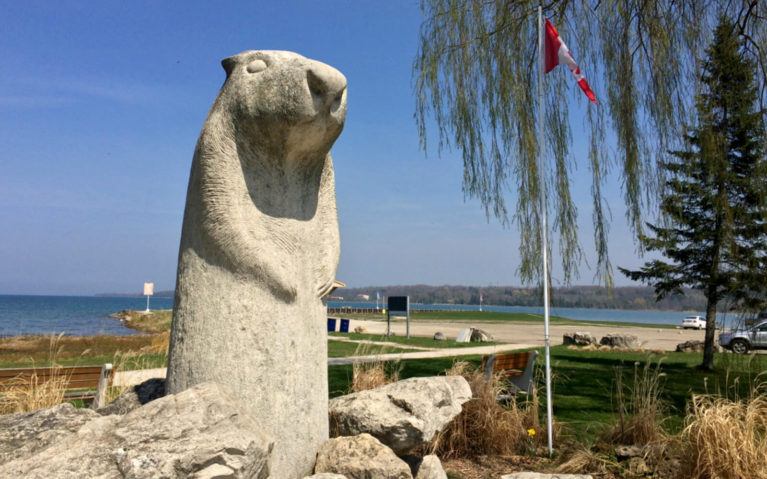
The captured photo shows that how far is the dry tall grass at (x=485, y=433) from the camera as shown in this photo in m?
5.47

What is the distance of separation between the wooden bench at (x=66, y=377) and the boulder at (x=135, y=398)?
213 centimetres

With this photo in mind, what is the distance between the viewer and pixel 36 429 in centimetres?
330

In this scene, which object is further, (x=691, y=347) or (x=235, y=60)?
(x=691, y=347)

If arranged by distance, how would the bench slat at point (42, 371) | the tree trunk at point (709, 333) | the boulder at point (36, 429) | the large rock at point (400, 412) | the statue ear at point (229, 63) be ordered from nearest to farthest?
the boulder at point (36, 429) < the statue ear at point (229, 63) < the large rock at point (400, 412) < the bench slat at point (42, 371) < the tree trunk at point (709, 333)

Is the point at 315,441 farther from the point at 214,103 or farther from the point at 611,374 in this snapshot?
the point at 611,374

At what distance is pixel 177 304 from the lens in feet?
12.3

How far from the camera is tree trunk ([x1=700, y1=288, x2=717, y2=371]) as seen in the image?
12.5 meters

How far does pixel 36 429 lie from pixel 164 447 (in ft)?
3.60

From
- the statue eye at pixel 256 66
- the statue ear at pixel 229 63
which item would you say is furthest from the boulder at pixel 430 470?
the statue ear at pixel 229 63

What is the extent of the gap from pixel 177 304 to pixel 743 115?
614 centimetres

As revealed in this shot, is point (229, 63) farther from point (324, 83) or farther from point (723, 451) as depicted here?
point (723, 451)

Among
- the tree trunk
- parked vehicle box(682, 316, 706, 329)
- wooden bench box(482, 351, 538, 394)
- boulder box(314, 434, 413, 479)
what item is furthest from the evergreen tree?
parked vehicle box(682, 316, 706, 329)

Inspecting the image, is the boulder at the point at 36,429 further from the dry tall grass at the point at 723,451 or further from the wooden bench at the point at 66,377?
the dry tall grass at the point at 723,451

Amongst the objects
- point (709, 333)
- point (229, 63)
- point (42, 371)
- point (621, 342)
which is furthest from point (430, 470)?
point (621, 342)
